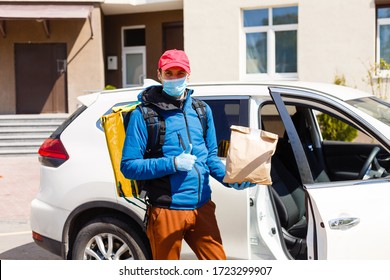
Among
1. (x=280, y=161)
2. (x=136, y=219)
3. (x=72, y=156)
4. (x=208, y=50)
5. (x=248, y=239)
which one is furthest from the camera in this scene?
(x=208, y=50)

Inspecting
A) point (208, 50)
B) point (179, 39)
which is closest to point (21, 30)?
point (179, 39)

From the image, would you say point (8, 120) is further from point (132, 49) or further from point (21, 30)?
point (132, 49)

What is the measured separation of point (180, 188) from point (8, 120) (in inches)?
549

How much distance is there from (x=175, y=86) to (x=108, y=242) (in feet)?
5.00

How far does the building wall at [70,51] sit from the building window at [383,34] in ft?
27.0

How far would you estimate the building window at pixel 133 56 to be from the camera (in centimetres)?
1878

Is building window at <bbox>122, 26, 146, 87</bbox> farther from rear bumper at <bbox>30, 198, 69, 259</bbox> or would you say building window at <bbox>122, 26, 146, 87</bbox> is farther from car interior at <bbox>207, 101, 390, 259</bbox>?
rear bumper at <bbox>30, 198, 69, 259</bbox>

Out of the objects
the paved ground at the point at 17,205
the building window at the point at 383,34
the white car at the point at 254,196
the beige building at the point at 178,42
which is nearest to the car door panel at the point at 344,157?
the white car at the point at 254,196

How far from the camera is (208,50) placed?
1547 centimetres

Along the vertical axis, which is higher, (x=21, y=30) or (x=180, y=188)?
(x=21, y=30)

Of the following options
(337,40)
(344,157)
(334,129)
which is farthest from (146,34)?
(344,157)

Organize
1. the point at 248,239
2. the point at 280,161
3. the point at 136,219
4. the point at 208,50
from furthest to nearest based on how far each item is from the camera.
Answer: the point at 208,50 → the point at 280,161 → the point at 136,219 → the point at 248,239

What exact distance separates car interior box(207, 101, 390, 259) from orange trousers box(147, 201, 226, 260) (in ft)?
2.12

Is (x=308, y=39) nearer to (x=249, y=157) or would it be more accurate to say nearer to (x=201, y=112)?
(x=201, y=112)
